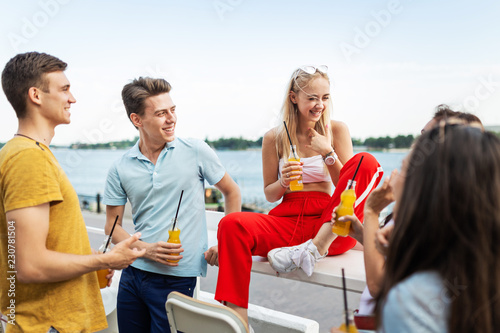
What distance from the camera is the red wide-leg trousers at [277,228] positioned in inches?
81.4

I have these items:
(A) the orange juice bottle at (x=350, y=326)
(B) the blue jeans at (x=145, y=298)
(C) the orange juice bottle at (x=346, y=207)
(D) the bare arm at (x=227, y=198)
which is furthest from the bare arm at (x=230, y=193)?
(A) the orange juice bottle at (x=350, y=326)

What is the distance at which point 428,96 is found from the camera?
133 feet

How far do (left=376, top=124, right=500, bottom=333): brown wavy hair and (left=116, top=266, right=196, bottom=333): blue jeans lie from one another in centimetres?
144

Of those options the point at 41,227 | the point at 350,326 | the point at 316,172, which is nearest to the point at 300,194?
the point at 316,172

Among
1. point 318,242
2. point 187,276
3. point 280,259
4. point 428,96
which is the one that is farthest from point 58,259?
point 428,96

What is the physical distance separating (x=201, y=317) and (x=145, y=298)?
0.70 meters

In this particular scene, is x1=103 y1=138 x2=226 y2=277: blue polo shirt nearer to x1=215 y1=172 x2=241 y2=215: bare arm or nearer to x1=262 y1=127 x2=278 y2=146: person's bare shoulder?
x1=215 y1=172 x2=241 y2=215: bare arm

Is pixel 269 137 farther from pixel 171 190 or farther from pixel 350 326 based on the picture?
pixel 350 326

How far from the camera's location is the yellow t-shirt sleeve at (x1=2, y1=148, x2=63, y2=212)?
4.40 feet

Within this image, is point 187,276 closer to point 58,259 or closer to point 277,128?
point 58,259

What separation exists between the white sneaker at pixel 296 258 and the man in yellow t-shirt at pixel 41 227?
28.3 inches

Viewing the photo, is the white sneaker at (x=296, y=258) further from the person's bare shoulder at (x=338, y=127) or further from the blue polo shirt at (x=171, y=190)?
the person's bare shoulder at (x=338, y=127)

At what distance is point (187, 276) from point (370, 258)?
1.02 meters

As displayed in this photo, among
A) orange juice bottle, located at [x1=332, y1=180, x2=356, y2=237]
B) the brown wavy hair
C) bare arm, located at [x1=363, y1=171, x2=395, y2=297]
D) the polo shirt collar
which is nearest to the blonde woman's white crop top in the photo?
orange juice bottle, located at [x1=332, y1=180, x2=356, y2=237]
